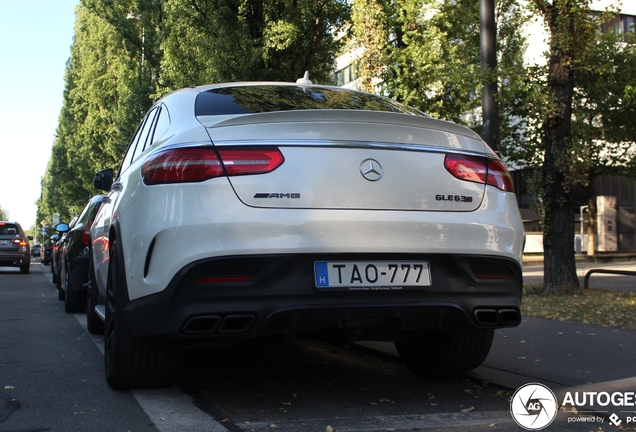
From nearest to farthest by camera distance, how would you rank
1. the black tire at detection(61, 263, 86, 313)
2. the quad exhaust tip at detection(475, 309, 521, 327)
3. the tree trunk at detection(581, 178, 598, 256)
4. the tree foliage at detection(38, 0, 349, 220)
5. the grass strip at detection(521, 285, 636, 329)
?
the quad exhaust tip at detection(475, 309, 521, 327)
the grass strip at detection(521, 285, 636, 329)
the black tire at detection(61, 263, 86, 313)
the tree foliage at detection(38, 0, 349, 220)
the tree trunk at detection(581, 178, 598, 256)

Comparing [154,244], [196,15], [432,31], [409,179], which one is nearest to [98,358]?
[154,244]

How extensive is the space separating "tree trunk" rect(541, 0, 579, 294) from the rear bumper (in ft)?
28.9

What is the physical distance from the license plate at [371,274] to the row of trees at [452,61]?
29.0ft

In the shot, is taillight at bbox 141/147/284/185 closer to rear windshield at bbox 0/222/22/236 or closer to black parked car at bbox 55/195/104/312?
black parked car at bbox 55/195/104/312

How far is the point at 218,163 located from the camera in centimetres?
371

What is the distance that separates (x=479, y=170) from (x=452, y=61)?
1774cm

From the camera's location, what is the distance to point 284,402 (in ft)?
13.9

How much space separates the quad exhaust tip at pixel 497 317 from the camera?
13.0ft

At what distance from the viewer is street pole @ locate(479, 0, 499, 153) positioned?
33.2 ft

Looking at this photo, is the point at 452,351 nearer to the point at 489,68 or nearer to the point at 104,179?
the point at 104,179

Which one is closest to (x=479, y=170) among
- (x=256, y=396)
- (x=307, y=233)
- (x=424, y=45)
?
(x=307, y=233)

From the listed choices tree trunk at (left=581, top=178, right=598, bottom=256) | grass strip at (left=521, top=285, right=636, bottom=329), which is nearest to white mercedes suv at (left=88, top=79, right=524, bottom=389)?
grass strip at (left=521, top=285, right=636, bottom=329)

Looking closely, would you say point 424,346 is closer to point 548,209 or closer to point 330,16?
point 548,209

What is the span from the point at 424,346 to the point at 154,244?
2.06m
